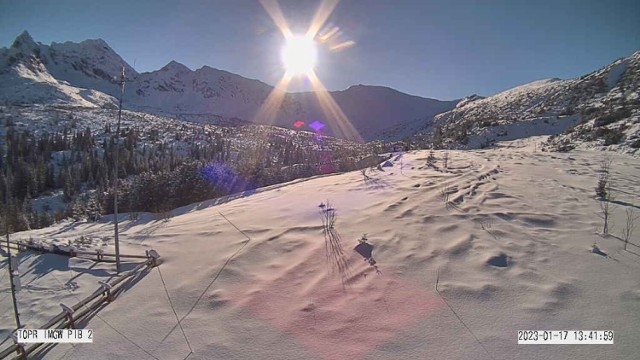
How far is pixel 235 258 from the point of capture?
21.6 ft

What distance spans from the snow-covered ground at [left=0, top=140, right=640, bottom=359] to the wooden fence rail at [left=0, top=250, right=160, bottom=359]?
27 cm

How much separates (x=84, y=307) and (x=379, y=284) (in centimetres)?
498

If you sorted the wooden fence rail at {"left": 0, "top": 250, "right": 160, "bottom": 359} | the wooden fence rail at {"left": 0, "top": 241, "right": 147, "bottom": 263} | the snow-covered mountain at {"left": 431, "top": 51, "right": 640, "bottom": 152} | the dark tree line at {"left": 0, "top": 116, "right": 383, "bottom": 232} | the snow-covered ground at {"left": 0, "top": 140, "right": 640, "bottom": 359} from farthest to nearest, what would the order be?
the dark tree line at {"left": 0, "top": 116, "right": 383, "bottom": 232} → the snow-covered mountain at {"left": 431, "top": 51, "right": 640, "bottom": 152} → the wooden fence rail at {"left": 0, "top": 241, "right": 147, "bottom": 263} → the wooden fence rail at {"left": 0, "top": 250, "right": 160, "bottom": 359} → the snow-covered ground at {"left": 0, "top": 140, "right": 640, "bottom": 359}

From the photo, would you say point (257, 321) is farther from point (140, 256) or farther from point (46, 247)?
point (46, 247)

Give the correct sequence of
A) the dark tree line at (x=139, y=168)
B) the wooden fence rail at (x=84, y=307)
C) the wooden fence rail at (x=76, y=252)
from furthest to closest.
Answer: the dark tree line at (x=139, y=168), the wooden fence rail at (x=76, y=252), the wooden fence rail at (x=84, y=307)

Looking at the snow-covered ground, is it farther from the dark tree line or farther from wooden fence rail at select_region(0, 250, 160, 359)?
the dark tree line

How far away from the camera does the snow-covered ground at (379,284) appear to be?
4.07 metres

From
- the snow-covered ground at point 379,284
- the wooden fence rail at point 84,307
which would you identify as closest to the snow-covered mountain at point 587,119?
the snow-covered ground at point 379,284

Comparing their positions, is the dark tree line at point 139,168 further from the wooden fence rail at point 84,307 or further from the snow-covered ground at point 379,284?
the snow-covered ground at point 379,284

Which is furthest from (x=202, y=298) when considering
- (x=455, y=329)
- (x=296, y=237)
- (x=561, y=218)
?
(x=561, y=218)

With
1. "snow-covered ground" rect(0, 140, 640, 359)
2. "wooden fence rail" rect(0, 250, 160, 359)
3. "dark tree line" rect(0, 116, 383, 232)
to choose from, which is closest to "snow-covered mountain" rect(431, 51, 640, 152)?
"dark tree line" rect(0, 116, 383, 232)

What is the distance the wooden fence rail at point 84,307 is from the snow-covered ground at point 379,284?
0.27 m

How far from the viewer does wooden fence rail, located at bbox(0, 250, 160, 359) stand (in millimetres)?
4594

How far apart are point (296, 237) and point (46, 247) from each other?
7327mm
